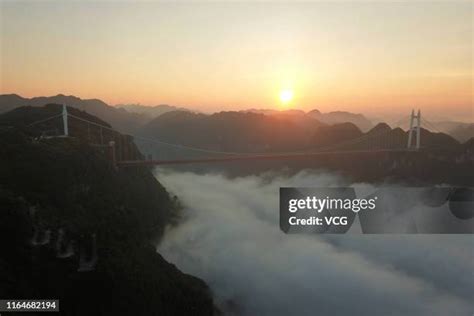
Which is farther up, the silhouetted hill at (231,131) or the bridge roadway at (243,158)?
the silhouetted hill at (231,131)

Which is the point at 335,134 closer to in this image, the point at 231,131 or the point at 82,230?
the point at 231,131

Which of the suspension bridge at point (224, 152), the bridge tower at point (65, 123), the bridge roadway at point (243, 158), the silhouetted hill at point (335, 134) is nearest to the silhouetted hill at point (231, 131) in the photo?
the silhouetted hill at point (335, 134)

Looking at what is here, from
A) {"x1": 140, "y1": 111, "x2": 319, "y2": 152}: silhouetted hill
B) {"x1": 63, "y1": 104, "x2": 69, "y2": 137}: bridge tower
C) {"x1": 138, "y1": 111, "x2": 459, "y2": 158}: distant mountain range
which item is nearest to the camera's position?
{"x1": 63, "y1": 104, "x2": 69, "y2": 137}: bridge tower

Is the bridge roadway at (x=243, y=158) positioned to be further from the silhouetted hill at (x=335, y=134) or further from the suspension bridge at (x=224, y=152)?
the silhouetted hill at (x=335, y=134)

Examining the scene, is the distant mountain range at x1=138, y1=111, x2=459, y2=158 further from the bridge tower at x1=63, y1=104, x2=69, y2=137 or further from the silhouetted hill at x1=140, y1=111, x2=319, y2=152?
the bridge tower at x1=63, y1=104, x2=69, y2=137

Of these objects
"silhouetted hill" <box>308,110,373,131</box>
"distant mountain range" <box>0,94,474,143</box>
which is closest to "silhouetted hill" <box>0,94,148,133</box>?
"distant mountain range" <box>0,94,474,143</box>

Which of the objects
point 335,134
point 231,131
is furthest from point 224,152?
point 335,134
